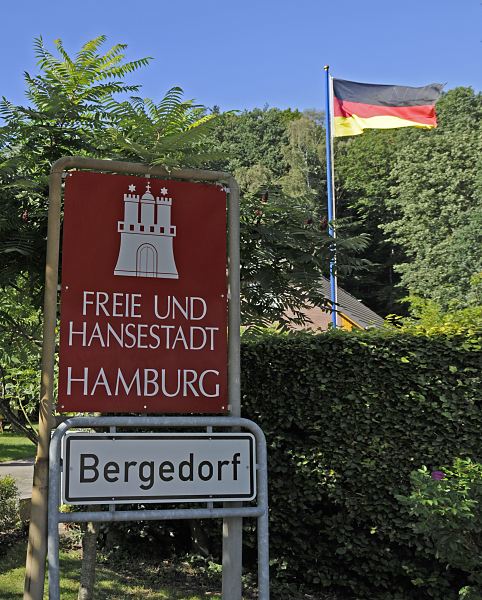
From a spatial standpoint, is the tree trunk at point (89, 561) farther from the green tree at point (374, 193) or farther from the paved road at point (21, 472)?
the green tree at point (374, 193)

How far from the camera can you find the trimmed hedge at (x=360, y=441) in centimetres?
566

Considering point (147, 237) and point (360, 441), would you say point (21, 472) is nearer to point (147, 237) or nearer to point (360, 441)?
point (360, 441)

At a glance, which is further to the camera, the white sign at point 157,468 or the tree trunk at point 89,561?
the tree trunk at point 89,561

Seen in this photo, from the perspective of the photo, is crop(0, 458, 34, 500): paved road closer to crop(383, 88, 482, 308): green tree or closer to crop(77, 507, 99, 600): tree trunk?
crop(77, 507, 99, 600): tree trunk

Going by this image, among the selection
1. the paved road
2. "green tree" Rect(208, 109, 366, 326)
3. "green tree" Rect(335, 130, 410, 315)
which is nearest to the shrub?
"green tree" Rect(208, 109, 366, 326)

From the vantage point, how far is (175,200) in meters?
3.21

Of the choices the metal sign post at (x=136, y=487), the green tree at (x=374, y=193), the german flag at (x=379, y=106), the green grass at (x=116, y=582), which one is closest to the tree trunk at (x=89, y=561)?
the green grass at (x=116, y=582)

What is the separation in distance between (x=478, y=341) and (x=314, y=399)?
1533 millimetres

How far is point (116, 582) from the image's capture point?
20.1ft

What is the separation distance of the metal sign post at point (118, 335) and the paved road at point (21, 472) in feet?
28.0

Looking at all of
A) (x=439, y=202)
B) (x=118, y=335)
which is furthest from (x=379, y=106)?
(x=118, y=335)

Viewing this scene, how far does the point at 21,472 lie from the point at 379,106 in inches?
527

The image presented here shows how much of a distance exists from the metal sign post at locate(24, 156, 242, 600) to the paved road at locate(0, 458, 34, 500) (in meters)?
8.53

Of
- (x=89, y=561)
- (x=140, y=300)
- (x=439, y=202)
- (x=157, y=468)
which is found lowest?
(x=89, y=561)
